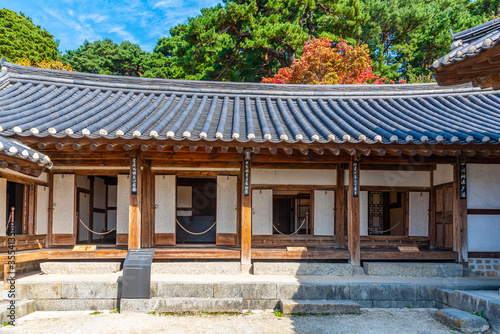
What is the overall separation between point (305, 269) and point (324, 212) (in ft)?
5.78

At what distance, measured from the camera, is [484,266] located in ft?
28.2

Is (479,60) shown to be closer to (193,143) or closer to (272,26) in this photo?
(193,143)

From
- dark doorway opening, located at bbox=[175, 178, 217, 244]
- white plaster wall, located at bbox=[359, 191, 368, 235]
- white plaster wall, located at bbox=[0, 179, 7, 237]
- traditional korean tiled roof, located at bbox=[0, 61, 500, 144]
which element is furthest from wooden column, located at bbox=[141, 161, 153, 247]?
white plaster wall, located at bbox=[359, 191, 368, 235]

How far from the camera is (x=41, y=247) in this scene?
356 inches

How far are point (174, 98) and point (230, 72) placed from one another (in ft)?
43.1

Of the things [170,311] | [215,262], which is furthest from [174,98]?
[170,311]

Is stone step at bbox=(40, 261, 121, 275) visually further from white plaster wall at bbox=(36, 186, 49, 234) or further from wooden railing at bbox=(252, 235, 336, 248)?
wooden railing at bbox=(252, 235, 336, 248)

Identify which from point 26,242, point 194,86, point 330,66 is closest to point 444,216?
point 194,86

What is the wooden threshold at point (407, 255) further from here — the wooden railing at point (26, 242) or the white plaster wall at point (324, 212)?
the wooden railing at point (26, 242)

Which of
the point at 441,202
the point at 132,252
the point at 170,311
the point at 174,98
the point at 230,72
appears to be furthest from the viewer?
the point at 230,72

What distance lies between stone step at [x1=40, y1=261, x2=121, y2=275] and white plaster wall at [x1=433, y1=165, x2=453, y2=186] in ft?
24.9

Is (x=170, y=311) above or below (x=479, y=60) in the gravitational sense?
below

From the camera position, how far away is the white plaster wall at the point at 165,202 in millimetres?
9445

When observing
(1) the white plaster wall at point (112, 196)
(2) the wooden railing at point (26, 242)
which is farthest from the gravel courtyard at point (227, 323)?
(1) the white plaster wall at point (112, 196)
